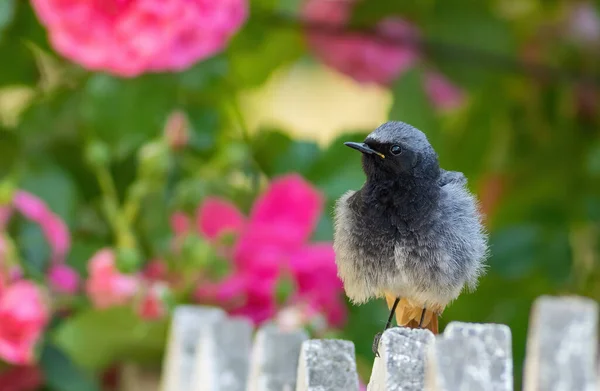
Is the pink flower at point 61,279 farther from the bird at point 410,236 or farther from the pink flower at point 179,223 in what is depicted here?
the bird at point 410,236

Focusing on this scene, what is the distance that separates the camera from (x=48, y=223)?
3.63 ft

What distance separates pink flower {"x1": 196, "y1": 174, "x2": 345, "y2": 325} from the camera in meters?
1.03

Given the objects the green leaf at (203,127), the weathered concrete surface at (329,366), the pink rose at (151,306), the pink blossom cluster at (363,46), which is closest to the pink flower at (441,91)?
the pink blossom cluster at (363,46)

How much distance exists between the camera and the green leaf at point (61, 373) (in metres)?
1.17

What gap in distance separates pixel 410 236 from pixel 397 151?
7cm

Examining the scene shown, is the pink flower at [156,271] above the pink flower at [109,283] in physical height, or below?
above

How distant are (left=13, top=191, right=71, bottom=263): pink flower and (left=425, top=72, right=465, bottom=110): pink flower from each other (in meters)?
0.57

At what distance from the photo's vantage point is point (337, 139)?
1160 millimetres

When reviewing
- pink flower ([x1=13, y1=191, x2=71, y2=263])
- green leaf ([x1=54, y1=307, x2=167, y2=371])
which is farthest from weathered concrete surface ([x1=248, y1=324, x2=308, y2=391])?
pink flower ([x1=13, y1=191, x2=71, y2=263])

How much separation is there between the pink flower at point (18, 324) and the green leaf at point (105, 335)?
42 millimetres

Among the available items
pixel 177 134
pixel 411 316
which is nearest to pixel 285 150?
pixel 177 134

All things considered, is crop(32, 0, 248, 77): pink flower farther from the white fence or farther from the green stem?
the white fence

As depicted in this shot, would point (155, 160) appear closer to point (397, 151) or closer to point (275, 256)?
point (275, 256)

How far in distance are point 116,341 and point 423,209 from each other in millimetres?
540
